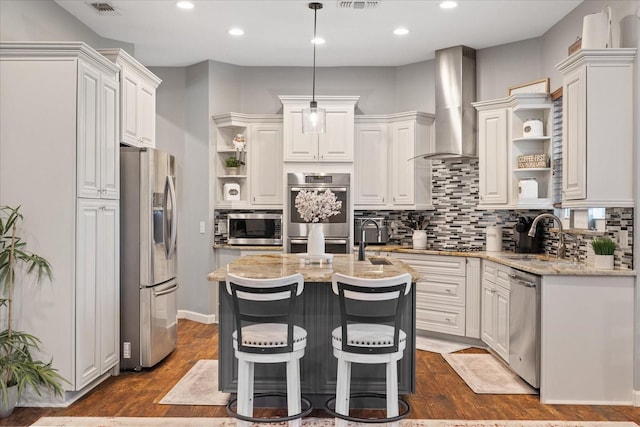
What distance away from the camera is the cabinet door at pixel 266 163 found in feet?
19.9

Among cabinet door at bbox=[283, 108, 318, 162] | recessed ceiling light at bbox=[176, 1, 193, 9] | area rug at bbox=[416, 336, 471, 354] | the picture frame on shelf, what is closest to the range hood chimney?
the picture frame on shelf

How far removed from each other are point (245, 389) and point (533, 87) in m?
4.04

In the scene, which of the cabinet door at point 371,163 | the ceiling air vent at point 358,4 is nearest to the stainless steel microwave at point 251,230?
the cabinet door at point 371,163

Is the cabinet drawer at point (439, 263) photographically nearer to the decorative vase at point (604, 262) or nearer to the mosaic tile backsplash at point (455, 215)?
the mosaic tile backsplash at point (455, 215)

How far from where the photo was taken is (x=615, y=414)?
3.39 m

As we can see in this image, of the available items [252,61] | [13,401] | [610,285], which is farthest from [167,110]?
[610,285]

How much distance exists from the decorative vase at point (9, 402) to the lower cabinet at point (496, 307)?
3.57 m

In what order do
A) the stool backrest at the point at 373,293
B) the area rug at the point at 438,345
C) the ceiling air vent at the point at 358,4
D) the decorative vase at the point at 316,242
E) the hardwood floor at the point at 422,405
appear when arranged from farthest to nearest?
the area rug at the point at 438,345 → the ceiling air vent at the point at 358,4 → the decorative vase at the point at 316,242 → the hardwood floor at the point at 422,405 → the stool backrest at the point at 373,293

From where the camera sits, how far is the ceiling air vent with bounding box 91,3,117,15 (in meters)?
4.42

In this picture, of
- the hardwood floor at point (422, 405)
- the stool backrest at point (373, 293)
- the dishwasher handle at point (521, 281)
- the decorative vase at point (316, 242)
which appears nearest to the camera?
the stool backrest at point (373, 293)

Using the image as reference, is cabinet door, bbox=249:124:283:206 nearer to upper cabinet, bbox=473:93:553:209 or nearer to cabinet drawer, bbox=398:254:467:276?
cabinet drawer, bbox=398:254:467:276

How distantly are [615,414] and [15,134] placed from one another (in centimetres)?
433

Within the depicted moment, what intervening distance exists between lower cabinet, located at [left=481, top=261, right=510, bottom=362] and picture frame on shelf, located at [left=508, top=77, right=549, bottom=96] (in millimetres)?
1783

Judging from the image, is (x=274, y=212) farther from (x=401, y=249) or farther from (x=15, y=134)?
(x=15, y=134)
